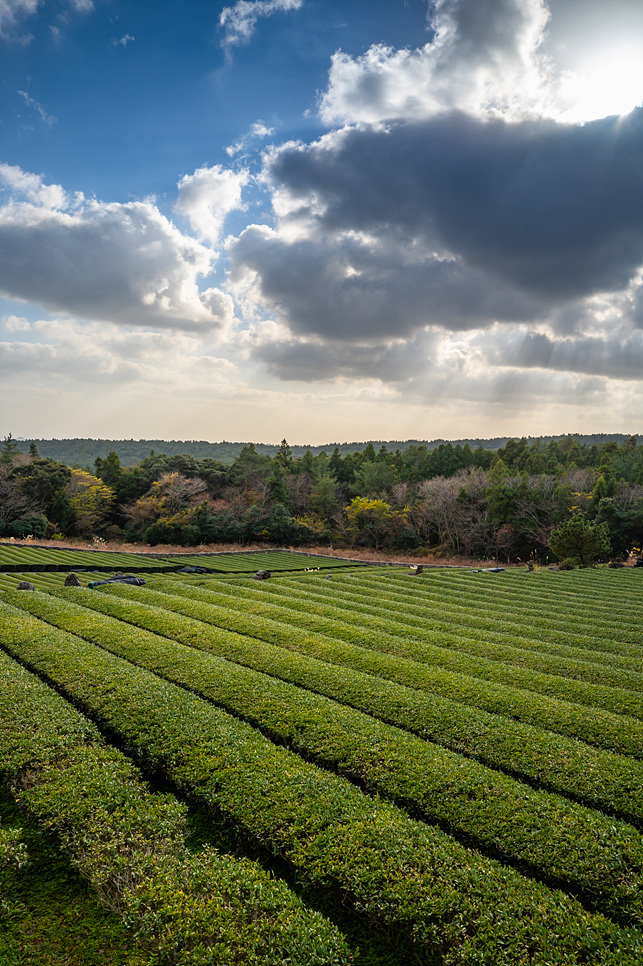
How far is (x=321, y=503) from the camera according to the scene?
72250mm

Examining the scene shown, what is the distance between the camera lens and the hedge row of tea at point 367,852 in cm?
486

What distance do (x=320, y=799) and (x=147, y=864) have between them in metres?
2.30

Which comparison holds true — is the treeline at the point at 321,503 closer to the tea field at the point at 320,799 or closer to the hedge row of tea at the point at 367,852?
the tea field at the point at 320,799

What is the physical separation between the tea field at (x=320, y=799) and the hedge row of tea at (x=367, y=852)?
0.03 m

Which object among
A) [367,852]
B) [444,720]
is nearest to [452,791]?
[367,852]

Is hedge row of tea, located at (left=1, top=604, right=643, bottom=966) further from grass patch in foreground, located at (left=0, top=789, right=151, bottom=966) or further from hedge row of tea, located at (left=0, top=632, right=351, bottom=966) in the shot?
grass patch in foreground, located at (left=0, top=789, right=151, bottom=966)

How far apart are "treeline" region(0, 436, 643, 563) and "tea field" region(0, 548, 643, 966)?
133ft

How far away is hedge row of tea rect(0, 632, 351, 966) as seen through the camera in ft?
15.7

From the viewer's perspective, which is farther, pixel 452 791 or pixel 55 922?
pixel 452 791

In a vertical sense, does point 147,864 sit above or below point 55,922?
above

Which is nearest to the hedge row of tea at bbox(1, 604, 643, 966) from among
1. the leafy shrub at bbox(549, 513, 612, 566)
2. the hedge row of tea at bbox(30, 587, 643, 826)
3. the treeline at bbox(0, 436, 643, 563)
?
the hedge row of tea at bbox(30, 587, 643, 826)

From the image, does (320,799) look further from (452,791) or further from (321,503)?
(321,503)

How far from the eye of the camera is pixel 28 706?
8969 millimetres

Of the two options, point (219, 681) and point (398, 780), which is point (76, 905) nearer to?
point (398, 780)
